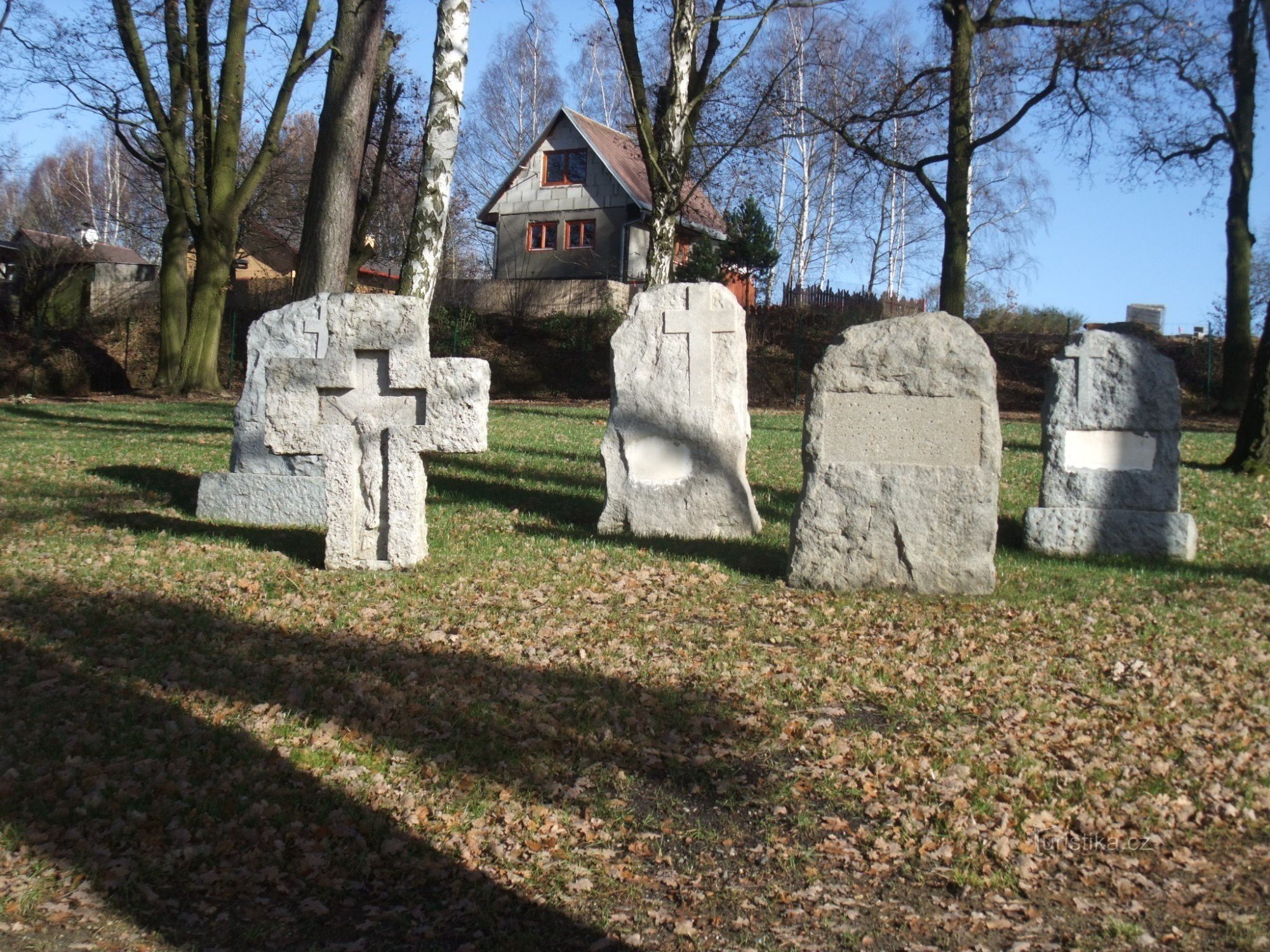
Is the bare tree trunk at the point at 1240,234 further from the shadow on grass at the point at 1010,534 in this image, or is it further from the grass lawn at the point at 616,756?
the grass lawn at the point at 616,756

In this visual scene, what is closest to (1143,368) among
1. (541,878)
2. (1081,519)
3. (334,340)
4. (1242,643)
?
(1081,519)

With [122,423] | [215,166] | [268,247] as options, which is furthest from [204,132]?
[268,247]

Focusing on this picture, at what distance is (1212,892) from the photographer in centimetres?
389

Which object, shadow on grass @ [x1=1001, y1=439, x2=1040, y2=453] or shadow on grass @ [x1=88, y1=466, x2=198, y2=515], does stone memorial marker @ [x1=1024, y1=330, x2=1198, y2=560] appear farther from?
shadow on grass @ [x1=88, y1=466, x2=198, y2=515]

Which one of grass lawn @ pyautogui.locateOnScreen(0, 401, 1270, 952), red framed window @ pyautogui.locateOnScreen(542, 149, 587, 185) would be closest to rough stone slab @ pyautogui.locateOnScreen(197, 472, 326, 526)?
grass lawn @ pyautogui.locateOnScreen(0, 401, 1270, 952)

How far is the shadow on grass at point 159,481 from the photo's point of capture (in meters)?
10.4

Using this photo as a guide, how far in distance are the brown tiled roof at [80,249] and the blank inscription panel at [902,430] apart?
2954 centimetres

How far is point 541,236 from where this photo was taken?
39.0 m

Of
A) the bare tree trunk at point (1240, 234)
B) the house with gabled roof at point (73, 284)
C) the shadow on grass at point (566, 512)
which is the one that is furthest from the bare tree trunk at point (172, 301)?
the bare tree trunk at point (1240, 234)

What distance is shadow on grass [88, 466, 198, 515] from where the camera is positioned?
34.1 ft

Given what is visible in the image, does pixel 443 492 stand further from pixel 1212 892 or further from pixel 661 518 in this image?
pixel 1212 892

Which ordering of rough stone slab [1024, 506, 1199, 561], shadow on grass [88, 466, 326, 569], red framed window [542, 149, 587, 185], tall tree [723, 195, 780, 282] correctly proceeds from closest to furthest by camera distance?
shadow on grass [88, 466, 326, 569] → rough stone slab [1024, 506, 1199, 561] → tall tree [723, 195, 780, 282] → red framed window [542, 149, 587, 185]

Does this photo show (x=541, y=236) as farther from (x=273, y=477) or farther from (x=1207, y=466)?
(x=273, y=477)

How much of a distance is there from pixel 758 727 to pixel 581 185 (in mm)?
34148
